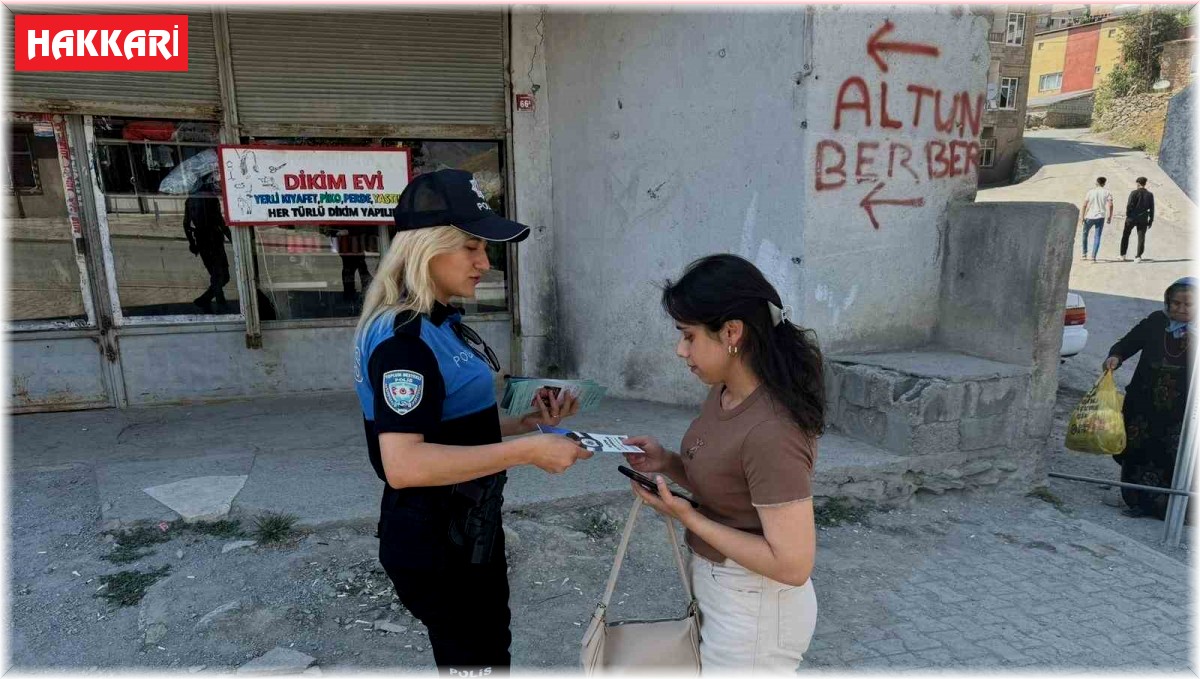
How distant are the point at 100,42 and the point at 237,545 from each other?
431 cm

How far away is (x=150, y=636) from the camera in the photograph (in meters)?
2.87

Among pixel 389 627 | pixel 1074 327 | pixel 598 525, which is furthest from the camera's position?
pixel 1074 327

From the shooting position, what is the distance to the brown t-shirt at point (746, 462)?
1.54m

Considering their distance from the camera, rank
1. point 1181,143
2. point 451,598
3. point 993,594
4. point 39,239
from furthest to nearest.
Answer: point 39,239
point 1181,143
point 993,594
point 451,598

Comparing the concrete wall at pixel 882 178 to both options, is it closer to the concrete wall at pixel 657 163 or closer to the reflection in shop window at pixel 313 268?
the concrete wall at pixel 657 163

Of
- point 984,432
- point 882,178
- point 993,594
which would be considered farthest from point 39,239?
point 984,432

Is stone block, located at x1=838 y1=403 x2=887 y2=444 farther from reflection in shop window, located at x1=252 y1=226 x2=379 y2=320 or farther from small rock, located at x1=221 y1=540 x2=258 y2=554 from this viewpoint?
reflection in shop window, located at x1=252 y1=226 x2=379 y2=320

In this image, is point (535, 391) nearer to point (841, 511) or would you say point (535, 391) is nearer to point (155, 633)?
point (155, 633)

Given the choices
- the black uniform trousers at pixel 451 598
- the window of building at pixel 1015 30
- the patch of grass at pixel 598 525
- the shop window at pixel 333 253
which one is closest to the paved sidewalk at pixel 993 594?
the patch of grass at pixel 598 525

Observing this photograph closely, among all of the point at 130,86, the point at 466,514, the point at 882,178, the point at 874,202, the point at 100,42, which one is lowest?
the point at 466,514

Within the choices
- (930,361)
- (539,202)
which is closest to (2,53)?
(539,202)

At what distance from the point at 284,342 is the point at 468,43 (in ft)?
10.2

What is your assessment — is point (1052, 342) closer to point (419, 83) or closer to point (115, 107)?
point (419, 83)

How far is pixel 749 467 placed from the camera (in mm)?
1582
